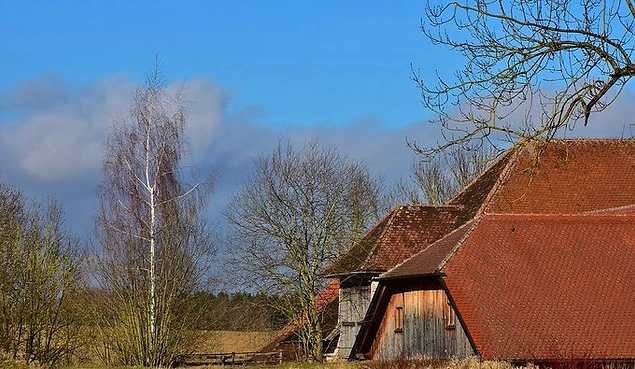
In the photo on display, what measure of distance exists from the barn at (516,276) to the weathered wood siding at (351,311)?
3.3 inches

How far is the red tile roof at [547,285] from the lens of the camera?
2781cm

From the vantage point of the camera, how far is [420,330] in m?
32.0

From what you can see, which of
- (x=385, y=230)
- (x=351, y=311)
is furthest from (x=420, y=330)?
(x=385, y=230)

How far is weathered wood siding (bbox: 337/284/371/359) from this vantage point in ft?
123

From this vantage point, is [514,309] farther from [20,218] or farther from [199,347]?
[20,218]

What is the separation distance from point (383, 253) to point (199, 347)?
7595mm

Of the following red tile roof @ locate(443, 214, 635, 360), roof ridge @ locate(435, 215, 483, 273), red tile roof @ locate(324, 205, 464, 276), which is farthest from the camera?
red tile roof @ locate(324, 205, 464, 276)

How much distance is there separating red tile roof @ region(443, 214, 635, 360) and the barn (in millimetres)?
A: 32


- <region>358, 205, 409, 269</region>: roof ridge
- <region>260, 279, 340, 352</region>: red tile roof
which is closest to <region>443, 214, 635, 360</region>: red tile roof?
<region>358, 205, 409, 269</region>: roof ridge

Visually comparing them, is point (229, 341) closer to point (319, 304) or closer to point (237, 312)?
point (237, 312)

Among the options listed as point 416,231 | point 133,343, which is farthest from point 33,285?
point 416,231

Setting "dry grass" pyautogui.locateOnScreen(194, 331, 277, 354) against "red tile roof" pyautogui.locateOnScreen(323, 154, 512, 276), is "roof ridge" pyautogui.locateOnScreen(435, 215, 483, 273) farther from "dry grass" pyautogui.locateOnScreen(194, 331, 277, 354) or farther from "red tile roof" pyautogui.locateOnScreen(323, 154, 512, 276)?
"dry grass" pyautogui.locateOnScreen(194, 331, 277, 354)

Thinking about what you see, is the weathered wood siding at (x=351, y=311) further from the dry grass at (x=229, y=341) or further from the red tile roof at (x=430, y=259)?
the dry grass at (x=229, y=341)

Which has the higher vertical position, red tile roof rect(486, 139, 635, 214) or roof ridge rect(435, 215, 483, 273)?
red tile roof rect(486, 139, 635, 214)
